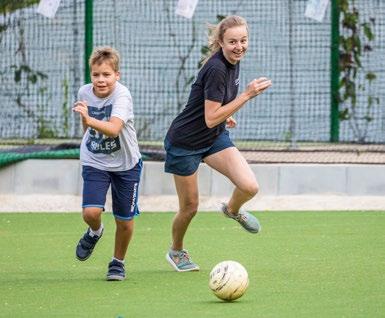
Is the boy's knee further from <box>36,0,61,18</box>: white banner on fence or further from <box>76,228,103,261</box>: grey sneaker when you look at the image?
<box>36,0,61,18</box>: white banner on fence

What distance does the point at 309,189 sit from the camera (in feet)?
47.2

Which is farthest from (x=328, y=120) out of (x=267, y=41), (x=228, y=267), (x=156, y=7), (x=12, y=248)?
(x=228, y=267)

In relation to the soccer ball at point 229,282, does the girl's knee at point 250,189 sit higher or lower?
higher

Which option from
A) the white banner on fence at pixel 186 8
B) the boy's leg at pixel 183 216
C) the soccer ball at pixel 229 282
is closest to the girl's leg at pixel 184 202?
the boy's leg at pixel 183 216

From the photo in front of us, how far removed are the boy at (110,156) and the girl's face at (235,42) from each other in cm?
78

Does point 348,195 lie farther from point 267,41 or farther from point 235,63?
point 235,63

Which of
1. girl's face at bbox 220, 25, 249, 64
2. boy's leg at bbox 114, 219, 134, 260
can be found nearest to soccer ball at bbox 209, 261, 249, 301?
boy's leg at bbox 114, 219, 134, 260

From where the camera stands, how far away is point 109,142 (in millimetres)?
9250

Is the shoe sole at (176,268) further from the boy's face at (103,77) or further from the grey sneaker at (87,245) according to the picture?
the boy's face at (103,77)

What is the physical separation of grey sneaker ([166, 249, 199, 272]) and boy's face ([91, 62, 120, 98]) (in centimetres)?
140

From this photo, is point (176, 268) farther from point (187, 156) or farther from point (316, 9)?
point (316, 9)

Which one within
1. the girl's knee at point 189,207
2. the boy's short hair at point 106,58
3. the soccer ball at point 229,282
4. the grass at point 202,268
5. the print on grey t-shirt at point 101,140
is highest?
the boy's short hair at point 106,58

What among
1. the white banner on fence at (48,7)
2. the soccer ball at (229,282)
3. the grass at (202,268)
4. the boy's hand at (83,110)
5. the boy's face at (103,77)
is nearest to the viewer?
the grass at (202,268)

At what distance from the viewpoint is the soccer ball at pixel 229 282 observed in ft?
26.5
